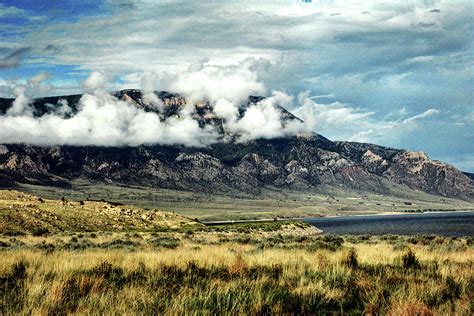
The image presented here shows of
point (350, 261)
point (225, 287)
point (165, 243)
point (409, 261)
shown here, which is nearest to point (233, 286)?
point (225, 287)

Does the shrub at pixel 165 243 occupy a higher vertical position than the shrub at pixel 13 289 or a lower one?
lower

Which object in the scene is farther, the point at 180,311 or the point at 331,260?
the point at 331,260

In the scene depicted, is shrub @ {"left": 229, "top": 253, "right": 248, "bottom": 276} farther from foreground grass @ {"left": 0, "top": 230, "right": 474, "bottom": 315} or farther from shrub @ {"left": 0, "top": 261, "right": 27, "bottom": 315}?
shrub @ {"left": 0, "top": 261, "right": 27, "bottom": 315}

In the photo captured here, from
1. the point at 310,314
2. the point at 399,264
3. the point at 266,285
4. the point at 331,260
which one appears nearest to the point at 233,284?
the point at 266,285

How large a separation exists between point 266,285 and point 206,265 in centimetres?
351

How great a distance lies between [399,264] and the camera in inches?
585

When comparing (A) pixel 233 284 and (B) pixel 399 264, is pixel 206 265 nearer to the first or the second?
(A) pixel 233 284

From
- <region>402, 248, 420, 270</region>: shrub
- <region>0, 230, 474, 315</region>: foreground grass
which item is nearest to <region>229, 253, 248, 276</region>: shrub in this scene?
<region>0, 230, 474, 315</region>: foreground grass

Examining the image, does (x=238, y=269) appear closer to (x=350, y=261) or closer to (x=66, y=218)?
(x=350, y=261)

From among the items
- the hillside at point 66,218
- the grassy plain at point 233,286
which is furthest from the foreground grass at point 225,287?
the hillside at point 66,218

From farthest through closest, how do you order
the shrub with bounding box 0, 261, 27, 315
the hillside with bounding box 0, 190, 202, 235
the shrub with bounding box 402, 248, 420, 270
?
the hillside with bounding box 0, 190, 202, 235, the shrub with bounding box 402, 248, 420, 270, the shrub with bounding box 0, 261, 27, 315

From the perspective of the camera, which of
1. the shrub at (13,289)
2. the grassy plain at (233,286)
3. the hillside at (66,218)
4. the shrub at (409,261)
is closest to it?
the shrub at (13,289)

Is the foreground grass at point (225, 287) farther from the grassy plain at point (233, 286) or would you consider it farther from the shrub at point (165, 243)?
the shrub at point (165, 243)

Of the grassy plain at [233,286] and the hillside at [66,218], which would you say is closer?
the grassy plain at [233,286]
